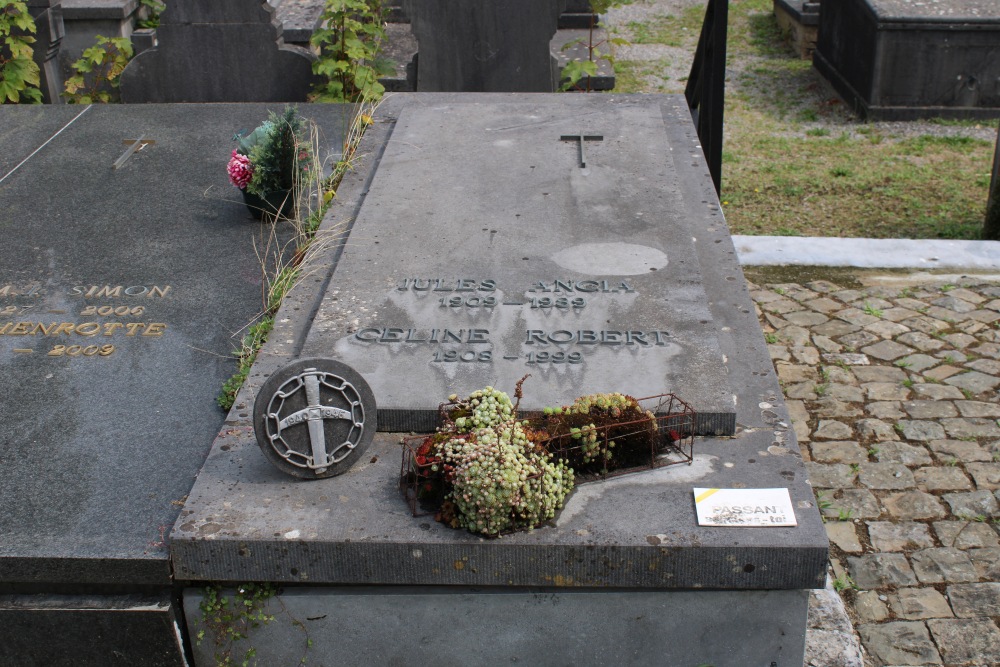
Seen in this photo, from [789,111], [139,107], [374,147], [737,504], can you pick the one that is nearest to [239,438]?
[737,504]

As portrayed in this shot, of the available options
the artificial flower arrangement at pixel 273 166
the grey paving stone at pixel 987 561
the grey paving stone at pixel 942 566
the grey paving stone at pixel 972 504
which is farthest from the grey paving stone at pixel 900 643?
the artificial flower arrangement at pixel 273 166

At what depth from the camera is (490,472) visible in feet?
9.47

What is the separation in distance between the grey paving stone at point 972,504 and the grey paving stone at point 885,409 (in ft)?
2.16

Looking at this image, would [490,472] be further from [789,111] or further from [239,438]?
[789,111]

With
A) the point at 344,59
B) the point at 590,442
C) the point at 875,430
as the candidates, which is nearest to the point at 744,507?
the point at 590,442

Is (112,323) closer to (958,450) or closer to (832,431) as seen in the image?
(832,431)

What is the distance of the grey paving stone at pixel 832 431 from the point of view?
5.14 metres

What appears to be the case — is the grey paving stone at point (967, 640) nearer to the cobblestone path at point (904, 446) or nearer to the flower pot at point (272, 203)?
the cobblestone path at point (904, 446)

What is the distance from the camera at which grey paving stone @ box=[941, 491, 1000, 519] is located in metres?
4.55

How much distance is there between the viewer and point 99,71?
812cm

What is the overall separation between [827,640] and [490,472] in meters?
1.70

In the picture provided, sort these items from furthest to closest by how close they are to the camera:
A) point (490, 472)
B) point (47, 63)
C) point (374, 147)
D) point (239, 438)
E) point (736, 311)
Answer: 1. point (47, 63)
2. point (374, 147)
3. point (736, 311)
4. point (239, 438)
5. point (490, 472)

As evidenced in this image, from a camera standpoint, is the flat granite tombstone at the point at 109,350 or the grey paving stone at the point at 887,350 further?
the grey paving stone at the point at 887,350

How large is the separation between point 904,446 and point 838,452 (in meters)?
0.33
